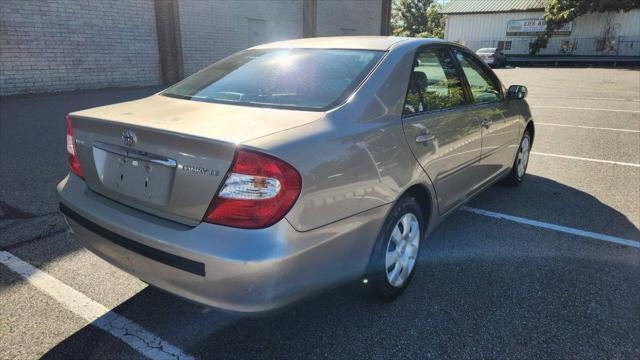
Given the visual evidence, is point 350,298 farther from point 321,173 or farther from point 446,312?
point 321,173

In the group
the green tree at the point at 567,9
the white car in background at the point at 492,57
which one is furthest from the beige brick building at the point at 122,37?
the green tree at the point at 567,9

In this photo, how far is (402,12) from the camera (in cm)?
6216

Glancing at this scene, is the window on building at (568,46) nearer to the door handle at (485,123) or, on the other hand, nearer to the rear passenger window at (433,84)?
the door handle at (485,123)

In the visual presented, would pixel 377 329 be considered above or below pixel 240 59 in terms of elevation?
below

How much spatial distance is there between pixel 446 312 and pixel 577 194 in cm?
304

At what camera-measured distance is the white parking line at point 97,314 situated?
92.9 inches

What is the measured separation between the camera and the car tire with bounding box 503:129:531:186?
4.93m

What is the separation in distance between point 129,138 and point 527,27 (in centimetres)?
4356

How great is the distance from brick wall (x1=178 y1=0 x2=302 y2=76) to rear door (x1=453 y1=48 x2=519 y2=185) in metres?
12.1

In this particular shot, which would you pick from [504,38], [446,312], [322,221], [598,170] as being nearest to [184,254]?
[322,221]

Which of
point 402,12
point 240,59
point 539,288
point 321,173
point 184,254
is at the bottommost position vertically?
point 539,288

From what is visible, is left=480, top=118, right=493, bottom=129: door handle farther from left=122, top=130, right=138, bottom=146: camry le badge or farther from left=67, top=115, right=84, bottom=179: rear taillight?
left=67, top=115, right=84, bottom=179: rear taillight

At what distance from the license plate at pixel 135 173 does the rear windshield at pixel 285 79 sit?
0.67m

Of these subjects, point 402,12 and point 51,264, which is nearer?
point 51,264
